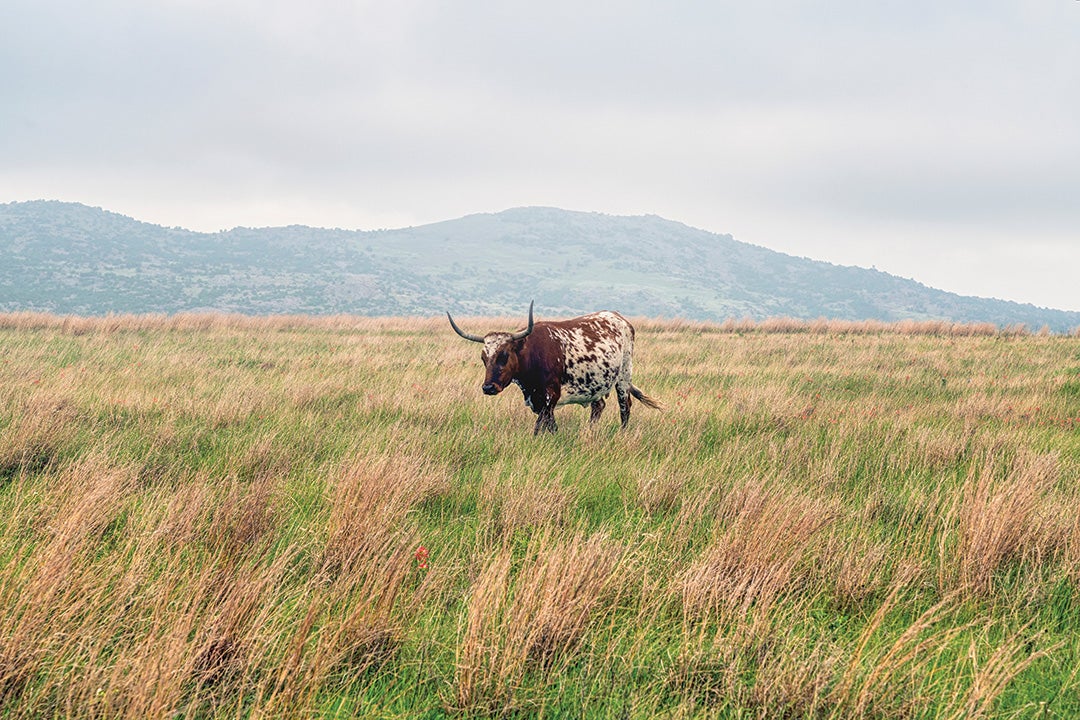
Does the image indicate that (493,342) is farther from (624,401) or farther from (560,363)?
(624,401)

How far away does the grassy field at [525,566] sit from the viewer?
244 centimetres

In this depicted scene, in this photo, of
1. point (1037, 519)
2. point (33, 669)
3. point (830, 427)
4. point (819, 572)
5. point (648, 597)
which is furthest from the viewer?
point (830, 427)

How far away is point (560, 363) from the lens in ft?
28.6

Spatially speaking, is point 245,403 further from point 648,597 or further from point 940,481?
point 940,481

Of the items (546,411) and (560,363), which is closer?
(546,411)

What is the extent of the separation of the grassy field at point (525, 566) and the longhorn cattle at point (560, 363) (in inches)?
19.5

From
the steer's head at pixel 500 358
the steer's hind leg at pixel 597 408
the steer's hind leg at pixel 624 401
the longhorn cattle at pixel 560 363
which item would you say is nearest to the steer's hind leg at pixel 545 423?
the longhorn cattle at pixel 560 363

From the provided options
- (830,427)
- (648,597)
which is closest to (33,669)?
(648,597)

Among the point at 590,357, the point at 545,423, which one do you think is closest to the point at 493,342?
the point at 545,423

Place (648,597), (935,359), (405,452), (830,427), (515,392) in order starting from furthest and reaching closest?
1. (935,359)
2. (515,392)
3. (830,427)
4. (405,452)
5. (648,597)

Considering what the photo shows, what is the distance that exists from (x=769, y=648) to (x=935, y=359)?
1786cm

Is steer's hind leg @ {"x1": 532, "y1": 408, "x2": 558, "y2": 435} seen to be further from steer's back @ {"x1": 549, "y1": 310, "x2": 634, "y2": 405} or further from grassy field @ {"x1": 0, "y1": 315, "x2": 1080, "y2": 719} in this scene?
steer's back @ {"x1": 549, "y1": 310, "x2": 634, "y2": 405}

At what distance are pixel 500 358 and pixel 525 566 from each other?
15.4ft

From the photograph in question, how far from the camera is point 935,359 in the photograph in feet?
57.3
